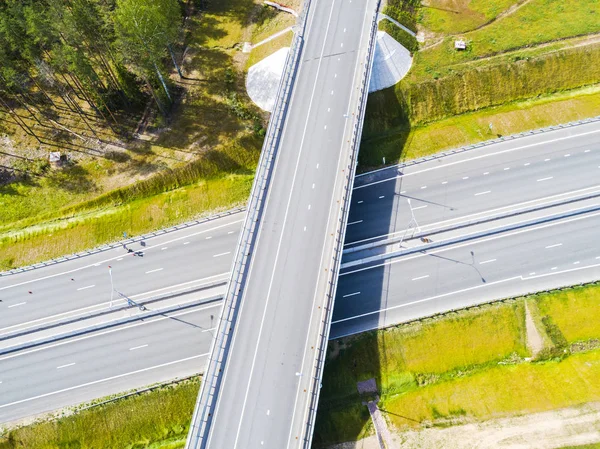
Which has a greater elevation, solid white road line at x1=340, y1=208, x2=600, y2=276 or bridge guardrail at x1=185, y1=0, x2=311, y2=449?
bridge guardrail at x1=185, y1=0, x2=311, y2=449

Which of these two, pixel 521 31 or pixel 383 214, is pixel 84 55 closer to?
pixel 383 214

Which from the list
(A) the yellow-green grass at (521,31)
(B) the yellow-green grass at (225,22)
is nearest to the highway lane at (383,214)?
(A) the yellow-green grass at (521,31)

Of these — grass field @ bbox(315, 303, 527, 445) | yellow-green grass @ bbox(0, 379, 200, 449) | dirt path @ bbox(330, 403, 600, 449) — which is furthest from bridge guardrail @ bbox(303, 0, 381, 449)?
yellow-green grass @ bbox(0, 379, 200, 449)

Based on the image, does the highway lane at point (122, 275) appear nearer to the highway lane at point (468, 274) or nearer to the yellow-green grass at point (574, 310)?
the highway lane at point (468, 274)

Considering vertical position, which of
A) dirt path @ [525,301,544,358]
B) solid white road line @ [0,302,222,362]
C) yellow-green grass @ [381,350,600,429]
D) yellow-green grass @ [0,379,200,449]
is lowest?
yellow-green grass @ [381,350,600,429]

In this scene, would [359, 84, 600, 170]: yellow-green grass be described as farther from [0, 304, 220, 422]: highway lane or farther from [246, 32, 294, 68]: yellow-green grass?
[0, 304, 220, 422]: highway lane

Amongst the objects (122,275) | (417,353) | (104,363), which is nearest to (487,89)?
(417,353)

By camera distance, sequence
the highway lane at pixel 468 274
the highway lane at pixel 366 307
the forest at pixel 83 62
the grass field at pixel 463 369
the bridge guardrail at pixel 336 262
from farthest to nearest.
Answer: the forest at pixel 83 62 → the highway lane at pixel 468 274 → the highway lane at pixel 366 307 → the grass field at pixel 463 369 → the bridge guardrail at pixel 336 262

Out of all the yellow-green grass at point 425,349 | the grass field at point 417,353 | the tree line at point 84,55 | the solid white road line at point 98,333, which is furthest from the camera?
the solid white road line at point 98,333
